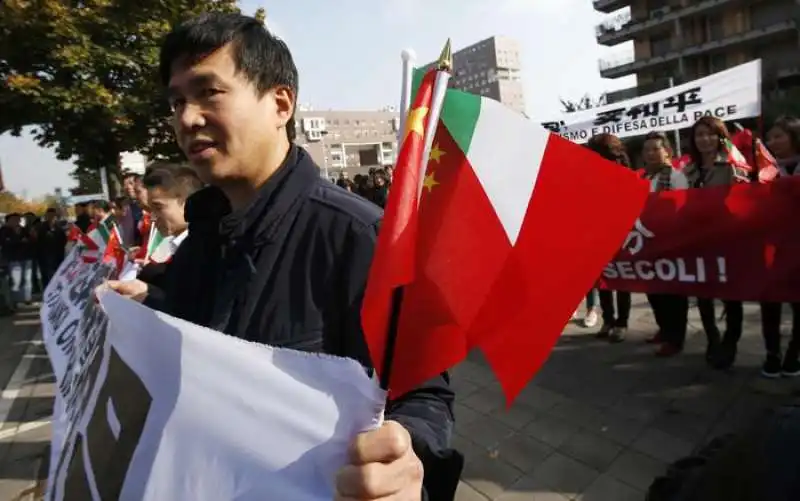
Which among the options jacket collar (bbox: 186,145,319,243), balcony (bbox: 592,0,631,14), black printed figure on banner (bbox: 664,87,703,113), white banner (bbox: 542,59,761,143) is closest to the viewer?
jacket collar (bbox: 186,145,319,243)

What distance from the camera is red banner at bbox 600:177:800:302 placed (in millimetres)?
3432

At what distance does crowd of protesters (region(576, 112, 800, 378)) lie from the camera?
3.84m

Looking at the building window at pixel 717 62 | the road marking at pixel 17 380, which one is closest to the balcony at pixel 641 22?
the building window at pixel 717 62

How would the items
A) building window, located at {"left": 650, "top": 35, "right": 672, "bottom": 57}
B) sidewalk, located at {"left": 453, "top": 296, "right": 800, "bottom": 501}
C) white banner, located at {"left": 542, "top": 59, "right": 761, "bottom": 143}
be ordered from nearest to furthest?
sidewalk, located at {"left": 453, "top": 296, "right": 800, "bottom": 501} → white banner, located at {"left": 542, "top": 59, "right": 761, "bottom": 143} → building window, located at {"left": 650, "top": 35, "right": 672, "bottom": 57}

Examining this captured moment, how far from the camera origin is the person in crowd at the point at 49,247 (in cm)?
1119

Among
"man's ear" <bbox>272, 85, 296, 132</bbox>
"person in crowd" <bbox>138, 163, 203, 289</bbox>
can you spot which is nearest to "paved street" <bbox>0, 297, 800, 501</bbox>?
"person in crowd" <bbox>138, 163, 203, 289</bbox>

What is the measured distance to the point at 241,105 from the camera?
136 cm

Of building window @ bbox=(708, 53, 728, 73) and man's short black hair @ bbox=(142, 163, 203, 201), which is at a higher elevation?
building window @ bbox=(708, 53, 728, 73)

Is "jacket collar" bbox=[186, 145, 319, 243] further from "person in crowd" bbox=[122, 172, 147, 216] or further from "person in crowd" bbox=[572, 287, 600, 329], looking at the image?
"person in crowd" bbox=[572, 287, 600, 329]

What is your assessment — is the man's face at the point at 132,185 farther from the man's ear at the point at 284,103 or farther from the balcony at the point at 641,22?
the balcony at the point at 641,22

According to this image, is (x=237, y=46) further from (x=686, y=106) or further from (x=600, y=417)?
(x=686, y=106)

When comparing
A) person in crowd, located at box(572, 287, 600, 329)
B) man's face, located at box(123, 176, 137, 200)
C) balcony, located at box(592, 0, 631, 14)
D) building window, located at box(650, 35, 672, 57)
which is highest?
balcony, located at box(592, 0, 631, 14)

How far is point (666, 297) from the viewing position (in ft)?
15.1

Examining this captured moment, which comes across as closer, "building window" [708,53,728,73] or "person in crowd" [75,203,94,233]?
"person in crowd" [75,203,94,233]
